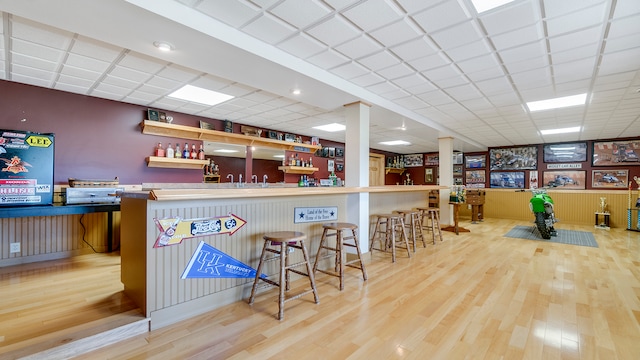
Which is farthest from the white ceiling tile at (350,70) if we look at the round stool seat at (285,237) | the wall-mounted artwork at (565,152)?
the wall-mounted artwork at (565,152)

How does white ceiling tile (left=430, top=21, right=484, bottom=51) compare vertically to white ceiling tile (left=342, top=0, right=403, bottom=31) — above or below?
below

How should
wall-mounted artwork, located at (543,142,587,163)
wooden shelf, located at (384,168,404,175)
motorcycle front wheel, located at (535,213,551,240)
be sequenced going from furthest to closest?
1. wooden shelf, located at (384,168,404,175)
2. wall-mounted artwork, located at (543,142,587,163)
3. motorcycle front wheel, located at (535,213,551,240)

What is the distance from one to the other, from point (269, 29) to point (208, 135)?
3578 mm

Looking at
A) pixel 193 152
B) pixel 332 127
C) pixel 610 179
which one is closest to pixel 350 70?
pixel 332 127

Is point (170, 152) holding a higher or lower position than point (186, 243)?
higher

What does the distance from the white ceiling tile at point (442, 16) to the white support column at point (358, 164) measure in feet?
6.27

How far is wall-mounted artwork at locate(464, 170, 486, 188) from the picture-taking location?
10.2 m

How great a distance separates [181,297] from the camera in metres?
2.43

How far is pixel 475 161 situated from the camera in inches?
409

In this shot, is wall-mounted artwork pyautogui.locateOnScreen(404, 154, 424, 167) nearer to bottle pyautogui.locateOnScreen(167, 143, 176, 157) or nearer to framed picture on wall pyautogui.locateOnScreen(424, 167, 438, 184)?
framed picture on wall pyautogui.locateOnScreen(424, 167, 438, 184)

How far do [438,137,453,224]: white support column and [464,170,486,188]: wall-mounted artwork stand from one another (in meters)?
3.33

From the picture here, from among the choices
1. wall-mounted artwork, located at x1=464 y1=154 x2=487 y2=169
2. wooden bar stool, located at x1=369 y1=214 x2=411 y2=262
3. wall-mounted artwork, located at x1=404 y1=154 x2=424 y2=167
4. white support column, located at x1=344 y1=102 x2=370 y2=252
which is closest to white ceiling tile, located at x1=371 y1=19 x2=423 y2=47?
white support column, located at x1=344 y1=102 x2=370 y2=252

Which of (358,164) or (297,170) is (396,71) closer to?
(358,164)

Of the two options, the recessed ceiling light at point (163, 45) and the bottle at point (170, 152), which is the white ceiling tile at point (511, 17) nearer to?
the recessed ceiling light at point (163, 45)
